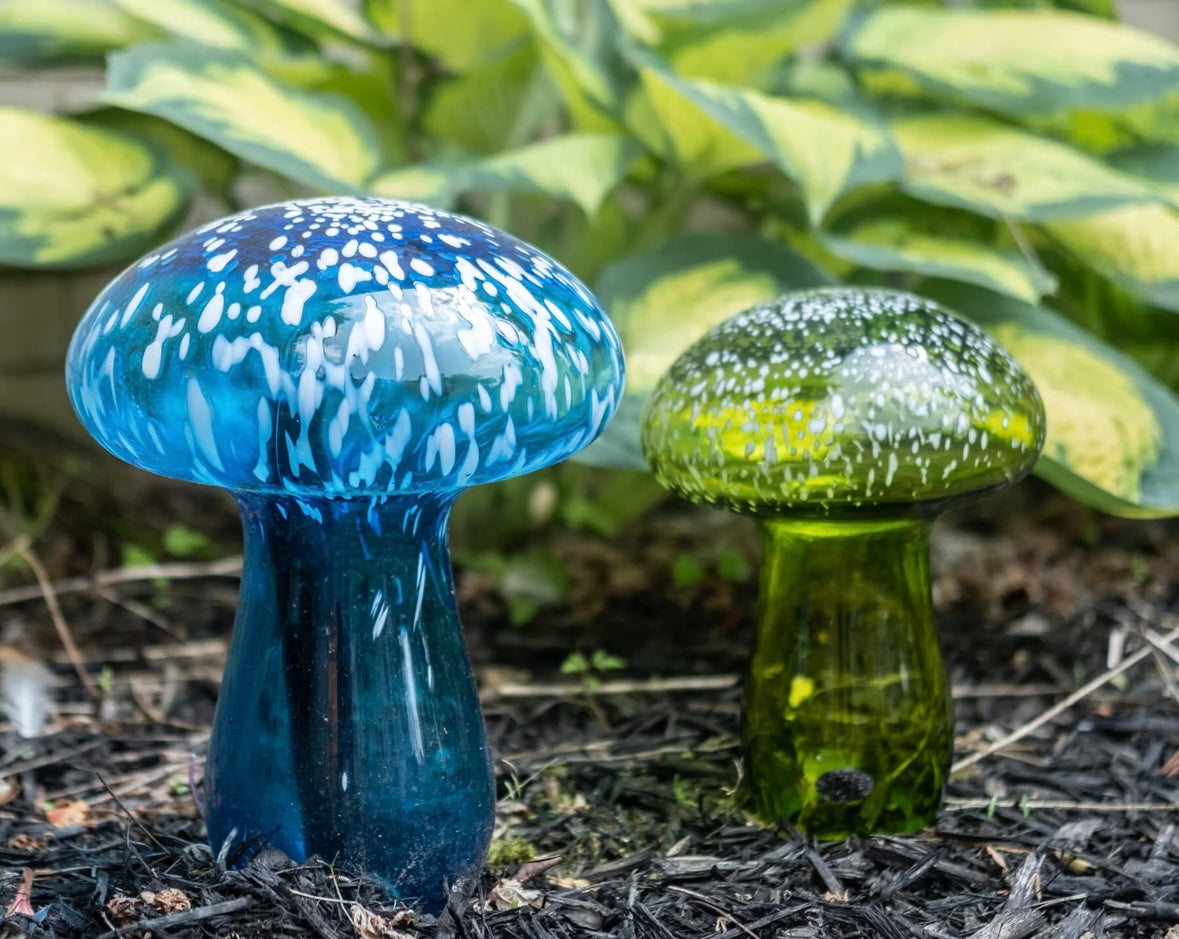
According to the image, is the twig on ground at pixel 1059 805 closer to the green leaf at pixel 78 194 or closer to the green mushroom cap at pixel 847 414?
the green mushroom cap at pixel 847 414

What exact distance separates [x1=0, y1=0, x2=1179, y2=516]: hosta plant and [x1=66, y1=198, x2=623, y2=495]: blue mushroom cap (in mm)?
639

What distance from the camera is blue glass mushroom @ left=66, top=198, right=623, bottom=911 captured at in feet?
3.05

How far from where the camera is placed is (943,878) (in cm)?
124

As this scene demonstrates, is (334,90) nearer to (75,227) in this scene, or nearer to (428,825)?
(75,227)

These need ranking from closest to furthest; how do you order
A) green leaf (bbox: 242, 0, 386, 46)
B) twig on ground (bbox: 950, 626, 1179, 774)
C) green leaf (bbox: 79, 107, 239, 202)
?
twig on ground (bbox: 950, 626, 1179, 774), green leaf (bbox: 242, 0, 386, 46), green leaf (bbox: 79, 107, 239, 202)

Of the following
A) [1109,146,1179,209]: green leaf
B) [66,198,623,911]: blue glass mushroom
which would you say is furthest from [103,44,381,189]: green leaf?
[1109,146,1179,209]: green leaf

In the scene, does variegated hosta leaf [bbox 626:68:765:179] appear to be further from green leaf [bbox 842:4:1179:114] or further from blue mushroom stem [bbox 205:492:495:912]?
blue mushroom stem [bbox 205:492:495:912]

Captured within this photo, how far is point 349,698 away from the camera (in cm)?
109

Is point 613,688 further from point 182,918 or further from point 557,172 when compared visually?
point 182,918

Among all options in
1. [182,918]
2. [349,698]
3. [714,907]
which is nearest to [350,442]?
[349,698]

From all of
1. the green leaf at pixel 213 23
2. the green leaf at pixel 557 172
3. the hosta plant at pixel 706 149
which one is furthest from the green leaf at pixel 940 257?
the green leaf at pixel 213 23

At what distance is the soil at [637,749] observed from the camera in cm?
112

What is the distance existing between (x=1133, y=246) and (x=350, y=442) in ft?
5.20

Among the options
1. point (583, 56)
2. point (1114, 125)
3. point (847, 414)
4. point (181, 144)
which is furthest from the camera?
point (1114, 125)
